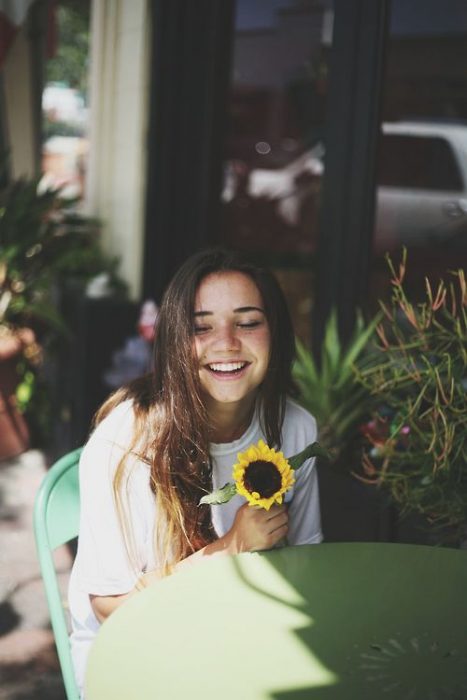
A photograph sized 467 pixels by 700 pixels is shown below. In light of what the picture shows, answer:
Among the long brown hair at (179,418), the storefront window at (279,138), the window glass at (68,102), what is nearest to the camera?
the long brown hair at (179,418)

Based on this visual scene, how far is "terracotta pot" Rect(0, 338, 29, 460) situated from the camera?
4.50m

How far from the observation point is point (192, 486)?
Answer: 1918 mm

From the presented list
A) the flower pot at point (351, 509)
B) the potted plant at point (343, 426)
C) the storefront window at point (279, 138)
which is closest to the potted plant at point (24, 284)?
the storefront window at point (279, 138)

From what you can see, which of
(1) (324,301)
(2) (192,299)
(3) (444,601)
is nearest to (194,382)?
(2) (192,299)

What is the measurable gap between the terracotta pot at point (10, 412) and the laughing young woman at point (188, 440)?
2.56 metres

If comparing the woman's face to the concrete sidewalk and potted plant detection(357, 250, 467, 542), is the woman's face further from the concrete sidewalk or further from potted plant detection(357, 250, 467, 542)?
the concrete sidewalk

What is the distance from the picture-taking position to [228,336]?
6.29 feet

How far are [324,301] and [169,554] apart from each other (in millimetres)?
1860

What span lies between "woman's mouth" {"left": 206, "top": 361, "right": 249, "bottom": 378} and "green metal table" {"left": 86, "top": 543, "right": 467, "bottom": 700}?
42 centimetres

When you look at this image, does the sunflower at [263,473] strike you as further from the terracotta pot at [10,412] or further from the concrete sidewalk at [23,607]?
the terracotta pot at [10,412]

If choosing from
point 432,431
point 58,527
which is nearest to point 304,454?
point 58,527

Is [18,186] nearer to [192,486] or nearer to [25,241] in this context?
[25,241]

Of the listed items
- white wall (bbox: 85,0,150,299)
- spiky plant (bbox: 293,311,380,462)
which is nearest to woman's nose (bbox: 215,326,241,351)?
spiky plant (bbox: 293,311,380,462)

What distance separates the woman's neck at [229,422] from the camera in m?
2.02
